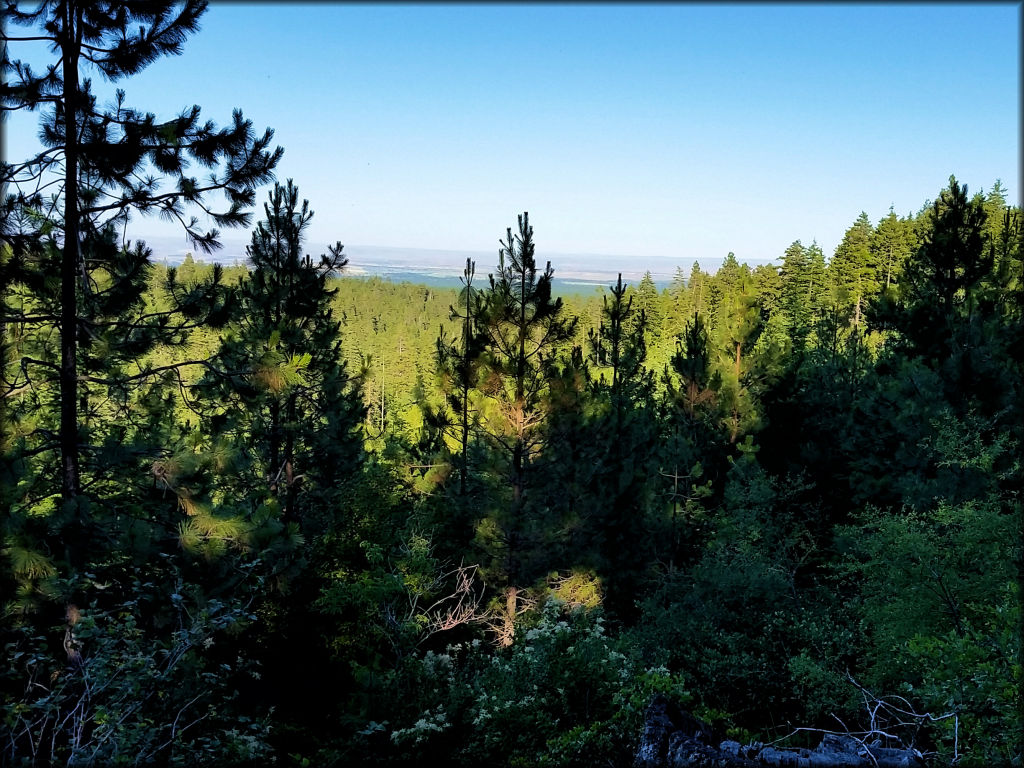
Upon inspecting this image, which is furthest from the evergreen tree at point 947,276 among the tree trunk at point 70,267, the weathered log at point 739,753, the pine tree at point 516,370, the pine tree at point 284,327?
the tree trunk at point 70,267

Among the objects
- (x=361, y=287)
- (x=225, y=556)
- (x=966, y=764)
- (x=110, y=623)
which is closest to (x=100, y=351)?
(x=225, y=556)

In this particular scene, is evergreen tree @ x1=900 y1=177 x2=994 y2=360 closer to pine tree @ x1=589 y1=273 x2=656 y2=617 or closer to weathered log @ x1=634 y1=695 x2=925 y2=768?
pine tree @ x1=589 y1=273 x2=656 y2=617

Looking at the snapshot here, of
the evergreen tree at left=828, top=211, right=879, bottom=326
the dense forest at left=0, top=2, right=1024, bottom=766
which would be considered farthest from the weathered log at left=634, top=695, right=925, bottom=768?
the evergreen tree at left=828, top=211, right=879, bottom=326

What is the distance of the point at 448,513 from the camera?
57.9 ft

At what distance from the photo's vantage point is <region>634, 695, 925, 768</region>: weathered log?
4.68 meters

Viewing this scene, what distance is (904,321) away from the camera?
16062mm

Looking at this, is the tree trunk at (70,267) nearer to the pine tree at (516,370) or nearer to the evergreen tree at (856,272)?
the pine tree at (516,370)

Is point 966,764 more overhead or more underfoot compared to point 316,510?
more overhead

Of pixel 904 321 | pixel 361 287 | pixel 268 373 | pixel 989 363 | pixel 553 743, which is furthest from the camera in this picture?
Answer: pixel 361 287

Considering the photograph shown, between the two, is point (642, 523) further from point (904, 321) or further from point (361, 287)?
point (361, 287)

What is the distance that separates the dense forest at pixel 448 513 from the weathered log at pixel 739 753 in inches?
22.9

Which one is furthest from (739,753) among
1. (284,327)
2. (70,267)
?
(284,327)

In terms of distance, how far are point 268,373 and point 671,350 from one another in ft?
154

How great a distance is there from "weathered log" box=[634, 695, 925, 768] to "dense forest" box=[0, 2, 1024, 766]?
22.9 inches
